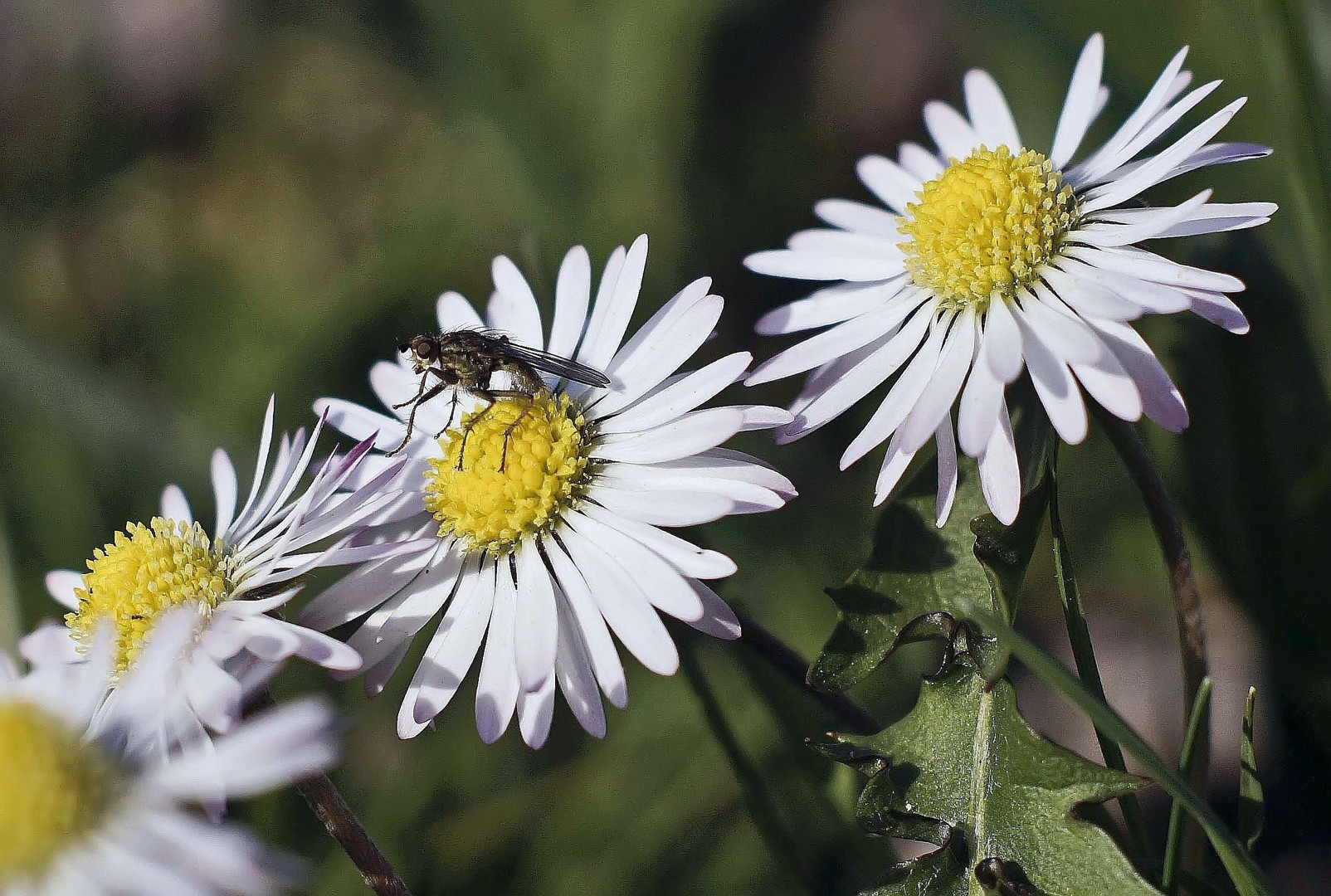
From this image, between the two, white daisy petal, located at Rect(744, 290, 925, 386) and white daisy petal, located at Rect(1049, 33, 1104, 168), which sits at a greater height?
white daisy petal, located at Rect(1049, 33, 1104, 168)

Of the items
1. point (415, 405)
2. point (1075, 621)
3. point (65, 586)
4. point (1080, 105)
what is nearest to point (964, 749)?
point (1075, 621)

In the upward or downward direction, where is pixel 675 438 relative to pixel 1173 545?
upward

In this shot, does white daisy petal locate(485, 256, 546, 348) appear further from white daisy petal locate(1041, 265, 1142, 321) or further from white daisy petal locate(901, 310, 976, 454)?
white daisy petal locate(1041, 265, 1142, 321)

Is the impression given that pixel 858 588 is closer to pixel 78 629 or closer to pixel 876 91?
pixel 78 629

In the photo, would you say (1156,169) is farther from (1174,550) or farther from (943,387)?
(1174,550)

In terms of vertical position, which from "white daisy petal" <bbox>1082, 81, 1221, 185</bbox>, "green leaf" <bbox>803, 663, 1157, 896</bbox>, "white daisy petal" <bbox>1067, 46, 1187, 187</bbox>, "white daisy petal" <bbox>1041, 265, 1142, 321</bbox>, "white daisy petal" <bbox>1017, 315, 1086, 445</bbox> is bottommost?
"green leaf" <bbox>803, 663, 1157, 896</bbox>

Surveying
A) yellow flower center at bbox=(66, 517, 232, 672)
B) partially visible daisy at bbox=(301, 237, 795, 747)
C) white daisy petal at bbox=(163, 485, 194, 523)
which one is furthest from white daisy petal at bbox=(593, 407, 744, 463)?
white daisy petal at bbox=(163, 485, 194, 523)

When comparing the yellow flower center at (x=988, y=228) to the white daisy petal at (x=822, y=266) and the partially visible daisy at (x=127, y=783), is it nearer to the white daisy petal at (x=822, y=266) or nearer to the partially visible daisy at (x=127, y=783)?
the white daisy petal at (x=822, y=266)

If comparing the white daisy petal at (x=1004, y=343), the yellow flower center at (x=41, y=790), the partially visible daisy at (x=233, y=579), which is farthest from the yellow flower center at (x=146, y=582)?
the white daisy petal at (x=1004, y=343)

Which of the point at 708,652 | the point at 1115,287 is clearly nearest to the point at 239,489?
the point at 708,652
